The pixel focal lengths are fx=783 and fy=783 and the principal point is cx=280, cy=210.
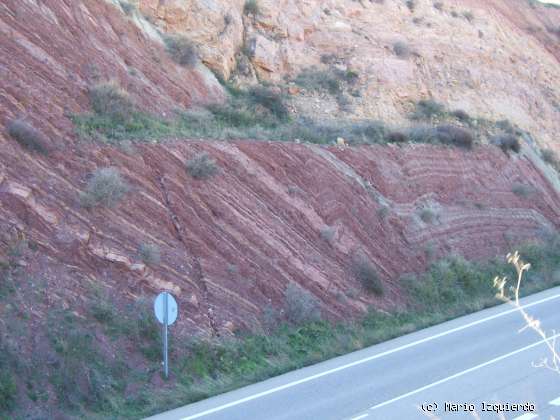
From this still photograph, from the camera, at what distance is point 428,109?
98.4ft

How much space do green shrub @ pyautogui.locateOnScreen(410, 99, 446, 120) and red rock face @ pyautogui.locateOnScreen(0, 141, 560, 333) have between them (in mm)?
4677

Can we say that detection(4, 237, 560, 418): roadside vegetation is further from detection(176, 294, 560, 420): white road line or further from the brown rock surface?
the brown rock surface

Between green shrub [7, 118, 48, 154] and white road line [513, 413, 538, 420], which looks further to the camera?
green shrub [7, 118, 48, 154]

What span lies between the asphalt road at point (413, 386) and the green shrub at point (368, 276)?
7.67 feet

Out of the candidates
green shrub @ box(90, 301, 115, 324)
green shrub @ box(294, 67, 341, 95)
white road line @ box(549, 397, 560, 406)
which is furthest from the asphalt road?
green shrub @ box(294, 67, 341, 95)

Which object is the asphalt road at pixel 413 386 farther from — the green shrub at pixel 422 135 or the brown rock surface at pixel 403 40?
the brown rock surface at pixel 403 40

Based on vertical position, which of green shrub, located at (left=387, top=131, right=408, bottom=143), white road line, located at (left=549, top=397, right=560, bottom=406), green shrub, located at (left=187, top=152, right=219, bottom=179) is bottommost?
green shrub, located at (left=387, top=131, right=408, bottom=143)

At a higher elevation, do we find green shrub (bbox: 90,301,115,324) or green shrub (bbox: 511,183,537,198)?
green shrub (bbox: 90,301,115,324)

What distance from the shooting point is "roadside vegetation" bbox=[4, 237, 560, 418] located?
35.2 ft

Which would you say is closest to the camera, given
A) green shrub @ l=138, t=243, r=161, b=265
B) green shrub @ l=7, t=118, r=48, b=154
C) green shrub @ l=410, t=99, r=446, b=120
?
green shrub @ l=138, t=243, r=161, b=265

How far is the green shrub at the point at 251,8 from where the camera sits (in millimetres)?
28250

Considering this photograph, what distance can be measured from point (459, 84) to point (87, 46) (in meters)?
18.5

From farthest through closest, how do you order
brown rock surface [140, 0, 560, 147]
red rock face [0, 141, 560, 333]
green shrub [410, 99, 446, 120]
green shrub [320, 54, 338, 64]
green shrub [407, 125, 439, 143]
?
green shrub [410, 99, 446, 120] < green shrub [320, 54, 338, 64] < brown rock surface [140, 0, 560, 147] < green shrub [407, 125, 439, 143] < red rock face [0, 141, 560, 333]

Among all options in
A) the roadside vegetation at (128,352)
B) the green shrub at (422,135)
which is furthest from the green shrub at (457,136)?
the roadside vegetation at (128,352)
